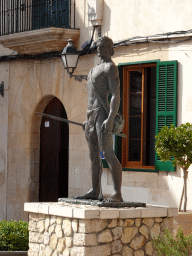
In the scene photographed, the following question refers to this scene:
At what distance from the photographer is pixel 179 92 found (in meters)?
11.6

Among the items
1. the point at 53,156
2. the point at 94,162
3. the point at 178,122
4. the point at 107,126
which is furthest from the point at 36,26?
the point at 107,126

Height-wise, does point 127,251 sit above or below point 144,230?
below

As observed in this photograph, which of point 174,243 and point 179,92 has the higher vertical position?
point 179,92

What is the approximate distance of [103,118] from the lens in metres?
8.07

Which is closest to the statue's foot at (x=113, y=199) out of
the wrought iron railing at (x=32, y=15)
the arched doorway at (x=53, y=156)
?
the wrought iron railing at (x=32, y=15)

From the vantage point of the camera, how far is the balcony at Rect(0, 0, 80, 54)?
13.4 metres

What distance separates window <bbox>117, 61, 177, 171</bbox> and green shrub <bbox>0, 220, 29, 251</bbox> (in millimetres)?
3386

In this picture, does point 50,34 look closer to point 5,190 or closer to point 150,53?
point 150,53

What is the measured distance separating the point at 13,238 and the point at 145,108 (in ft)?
13.9

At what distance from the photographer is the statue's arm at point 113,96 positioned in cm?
787

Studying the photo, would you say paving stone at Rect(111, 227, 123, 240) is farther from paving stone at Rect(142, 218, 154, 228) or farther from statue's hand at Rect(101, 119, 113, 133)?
statue's hand at Rect(101, 119, 113, 133)

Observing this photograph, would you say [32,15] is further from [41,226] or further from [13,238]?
[41,226]

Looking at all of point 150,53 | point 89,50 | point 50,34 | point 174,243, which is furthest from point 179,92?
point 174,243

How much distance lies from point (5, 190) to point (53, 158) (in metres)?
1.31
